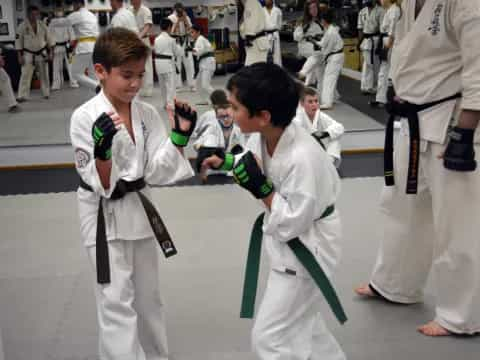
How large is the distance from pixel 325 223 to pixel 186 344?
1.12 m

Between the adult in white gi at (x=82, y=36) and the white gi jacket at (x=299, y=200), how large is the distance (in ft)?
12.3

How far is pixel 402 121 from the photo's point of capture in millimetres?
3096

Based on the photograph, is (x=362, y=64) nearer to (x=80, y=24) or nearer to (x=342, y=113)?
(x=342, y=113)

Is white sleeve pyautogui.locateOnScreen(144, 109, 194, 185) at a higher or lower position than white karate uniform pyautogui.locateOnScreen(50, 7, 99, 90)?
lower

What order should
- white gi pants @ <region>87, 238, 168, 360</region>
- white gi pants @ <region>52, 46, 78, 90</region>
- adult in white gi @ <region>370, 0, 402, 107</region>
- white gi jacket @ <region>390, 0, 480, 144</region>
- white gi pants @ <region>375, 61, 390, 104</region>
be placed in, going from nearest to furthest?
white gi pants @ <region>87, 238, 168, 360</region>, white gi jacket @ <region>390, 0, 480, 144</region>, adult in white gi @ <region>370, 0, 402, 107</region>, white gi pants @ <region>52, 46, 78, 90</region>, white gi pants @ <region>375, 61, 390, 104</region>

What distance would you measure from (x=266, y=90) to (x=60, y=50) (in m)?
4.68

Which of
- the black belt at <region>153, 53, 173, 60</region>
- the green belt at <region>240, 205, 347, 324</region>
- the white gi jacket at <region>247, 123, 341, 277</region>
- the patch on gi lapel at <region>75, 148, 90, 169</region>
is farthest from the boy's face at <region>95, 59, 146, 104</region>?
the black belt at <region>153, 53, 173, 60</region>

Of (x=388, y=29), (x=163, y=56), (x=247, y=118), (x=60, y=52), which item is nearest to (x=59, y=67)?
(x=60, y=52)

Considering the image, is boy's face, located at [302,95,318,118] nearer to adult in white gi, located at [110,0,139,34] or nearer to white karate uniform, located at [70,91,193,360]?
adult in white gi, located at [110,0,139,34]

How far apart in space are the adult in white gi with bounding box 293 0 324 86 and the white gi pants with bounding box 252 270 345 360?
3.98 metres

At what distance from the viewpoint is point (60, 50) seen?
628 cm

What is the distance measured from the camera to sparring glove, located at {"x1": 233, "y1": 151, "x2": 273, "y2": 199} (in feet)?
6.84

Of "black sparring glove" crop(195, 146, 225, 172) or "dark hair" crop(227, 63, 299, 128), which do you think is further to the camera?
"black sparring glove" crop(195, 146, 225, 172)

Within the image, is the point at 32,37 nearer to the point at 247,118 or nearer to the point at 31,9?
Answer: the point at 31,9
